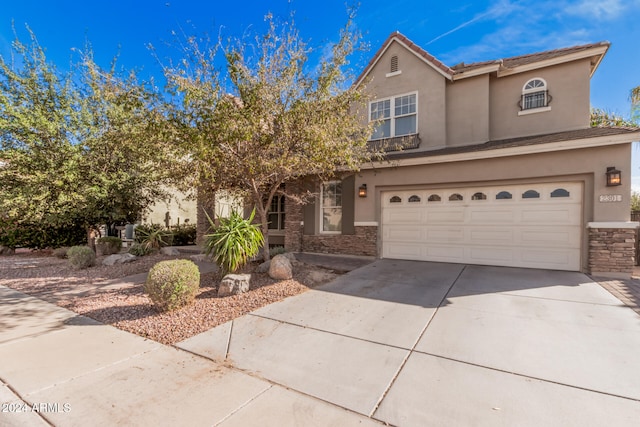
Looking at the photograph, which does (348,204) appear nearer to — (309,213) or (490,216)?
(309,213)

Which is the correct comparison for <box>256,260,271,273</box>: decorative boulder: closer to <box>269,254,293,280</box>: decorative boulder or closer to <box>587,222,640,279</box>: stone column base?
<box>269,254,293,280</box>: decorative boulder

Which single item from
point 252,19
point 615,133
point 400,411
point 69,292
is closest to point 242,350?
point 400,411

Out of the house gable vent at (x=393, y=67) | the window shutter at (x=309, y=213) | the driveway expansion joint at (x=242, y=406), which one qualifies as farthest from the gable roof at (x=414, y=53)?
the driveway expansion joint at (x=242, y=406)

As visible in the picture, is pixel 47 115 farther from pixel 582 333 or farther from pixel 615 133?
pixel 615 133

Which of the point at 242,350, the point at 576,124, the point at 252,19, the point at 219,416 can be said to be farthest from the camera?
the point at 576,124

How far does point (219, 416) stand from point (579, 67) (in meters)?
12.6

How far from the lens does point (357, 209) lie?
978 centimetres

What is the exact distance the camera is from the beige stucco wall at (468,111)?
32.3 ft

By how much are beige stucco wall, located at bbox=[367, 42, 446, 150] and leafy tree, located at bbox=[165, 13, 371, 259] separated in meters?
4.39

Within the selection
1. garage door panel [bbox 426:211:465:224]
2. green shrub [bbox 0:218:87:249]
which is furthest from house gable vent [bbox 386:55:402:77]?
green shrub [bbox 0:218:87:249]

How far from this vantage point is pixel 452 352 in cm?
342

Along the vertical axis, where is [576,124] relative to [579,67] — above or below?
below

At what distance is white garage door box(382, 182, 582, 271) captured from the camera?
7.34 metres

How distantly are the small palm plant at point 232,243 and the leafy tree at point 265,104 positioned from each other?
1131 millimetres
